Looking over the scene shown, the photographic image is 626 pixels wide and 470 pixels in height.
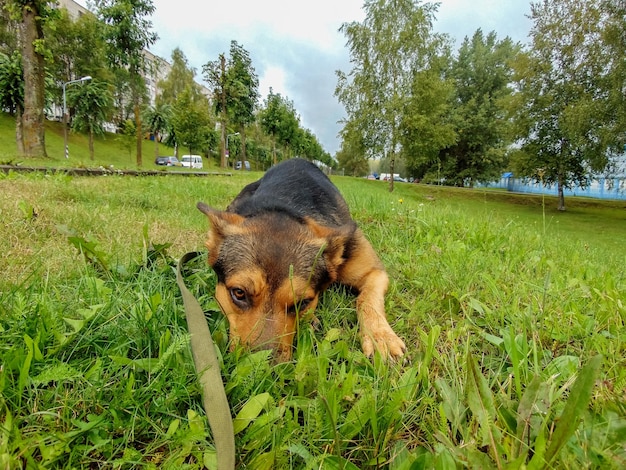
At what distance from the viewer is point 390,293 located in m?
2.55

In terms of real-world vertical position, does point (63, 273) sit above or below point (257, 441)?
above

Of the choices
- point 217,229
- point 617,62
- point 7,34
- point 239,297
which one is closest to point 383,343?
point 239,297

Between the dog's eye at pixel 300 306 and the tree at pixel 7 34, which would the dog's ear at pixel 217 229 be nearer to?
the dog's eye at pixel 300 306

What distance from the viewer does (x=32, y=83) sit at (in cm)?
1438

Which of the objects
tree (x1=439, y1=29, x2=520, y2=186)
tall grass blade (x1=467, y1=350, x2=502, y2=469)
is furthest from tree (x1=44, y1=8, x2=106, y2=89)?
tall grass blade (x1=467, y1=350, x2=502, y2=469)

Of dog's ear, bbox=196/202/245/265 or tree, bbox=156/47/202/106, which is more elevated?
tree, bbox=156/47/202/106

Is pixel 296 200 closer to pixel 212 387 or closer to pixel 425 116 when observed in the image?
pixel 212 387

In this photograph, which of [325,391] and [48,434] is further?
[325,391]

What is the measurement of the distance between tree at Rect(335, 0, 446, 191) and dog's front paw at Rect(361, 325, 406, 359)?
1082 inches

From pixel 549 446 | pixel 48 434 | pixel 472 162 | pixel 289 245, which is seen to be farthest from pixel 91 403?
pixel 472 162

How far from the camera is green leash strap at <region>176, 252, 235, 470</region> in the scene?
1026 mm

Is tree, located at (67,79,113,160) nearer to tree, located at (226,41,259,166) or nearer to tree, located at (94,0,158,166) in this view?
tree, located at (94,0,158,166)

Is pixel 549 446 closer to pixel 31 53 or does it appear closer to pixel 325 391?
pixel 325 391

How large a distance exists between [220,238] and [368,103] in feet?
93.6
